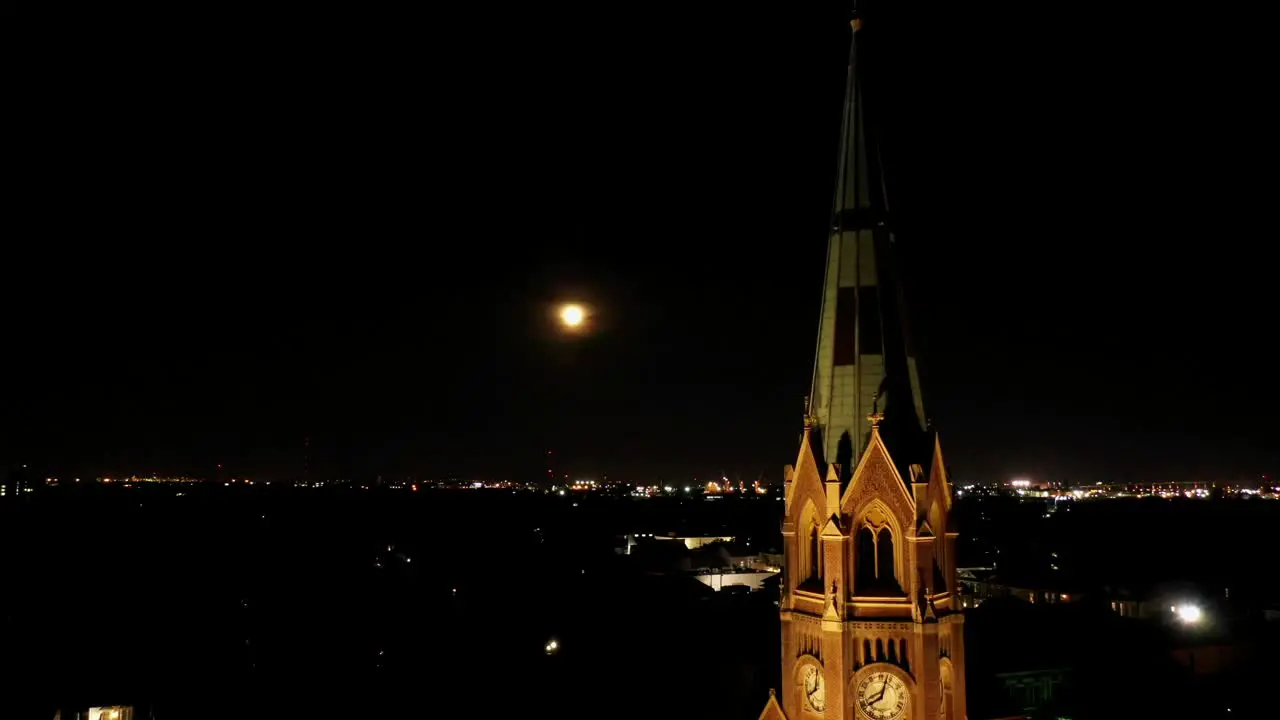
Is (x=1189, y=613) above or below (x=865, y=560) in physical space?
below

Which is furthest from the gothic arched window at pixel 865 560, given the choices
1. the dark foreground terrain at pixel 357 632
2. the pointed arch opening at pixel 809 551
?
the dark foreground terrain at pixel 357 632

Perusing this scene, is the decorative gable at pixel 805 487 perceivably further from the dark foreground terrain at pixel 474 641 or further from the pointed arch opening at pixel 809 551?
the dark foreground terrain at pixel 474 641

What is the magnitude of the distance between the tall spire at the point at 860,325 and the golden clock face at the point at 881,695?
140 inches

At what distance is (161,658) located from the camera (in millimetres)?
35969

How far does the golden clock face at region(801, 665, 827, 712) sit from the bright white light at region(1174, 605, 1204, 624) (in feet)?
148

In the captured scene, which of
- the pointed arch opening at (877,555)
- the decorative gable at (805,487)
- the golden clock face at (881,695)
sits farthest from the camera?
the decorative gable at (805,487)

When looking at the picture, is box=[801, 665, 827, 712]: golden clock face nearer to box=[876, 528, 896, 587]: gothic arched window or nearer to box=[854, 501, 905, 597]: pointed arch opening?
box=[854, 501, 905, 597]: pointed arch opening

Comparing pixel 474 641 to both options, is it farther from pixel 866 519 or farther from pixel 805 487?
pixel 866 519

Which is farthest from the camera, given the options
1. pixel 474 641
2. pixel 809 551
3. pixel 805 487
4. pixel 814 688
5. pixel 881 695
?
pixel 474 641

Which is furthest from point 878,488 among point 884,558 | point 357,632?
point 357,632

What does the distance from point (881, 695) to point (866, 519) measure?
302cm

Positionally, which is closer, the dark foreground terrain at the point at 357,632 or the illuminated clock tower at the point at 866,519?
the illuminated clock tower at the point at 866,519

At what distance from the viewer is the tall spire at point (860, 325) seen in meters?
18.3

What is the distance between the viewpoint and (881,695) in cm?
1744
